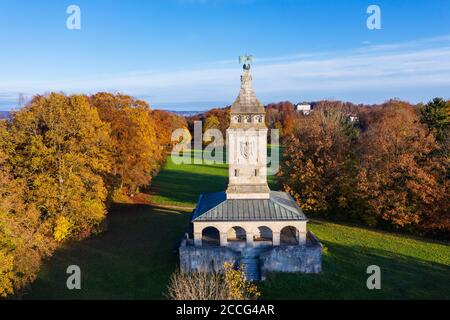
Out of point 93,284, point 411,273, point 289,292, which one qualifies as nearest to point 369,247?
point 411,273

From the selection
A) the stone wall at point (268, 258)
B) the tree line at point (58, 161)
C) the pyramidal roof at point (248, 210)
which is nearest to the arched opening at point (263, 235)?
the stone wall at point (268, 258)

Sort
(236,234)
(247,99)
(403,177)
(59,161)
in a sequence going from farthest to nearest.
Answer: (403,177), (59,161), (236,234), (247,99)

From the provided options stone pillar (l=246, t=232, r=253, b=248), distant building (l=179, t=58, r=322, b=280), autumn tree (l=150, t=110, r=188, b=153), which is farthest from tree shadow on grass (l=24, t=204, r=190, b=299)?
autumn tree (l=150, t=110, r=188, b=153)

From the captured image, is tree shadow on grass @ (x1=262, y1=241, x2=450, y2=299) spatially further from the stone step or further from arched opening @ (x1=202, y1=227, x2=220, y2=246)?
arched opening @ (x1=202, y1=227, x2=220, y2=246)

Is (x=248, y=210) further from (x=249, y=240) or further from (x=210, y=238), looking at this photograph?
(x=210, y=238)

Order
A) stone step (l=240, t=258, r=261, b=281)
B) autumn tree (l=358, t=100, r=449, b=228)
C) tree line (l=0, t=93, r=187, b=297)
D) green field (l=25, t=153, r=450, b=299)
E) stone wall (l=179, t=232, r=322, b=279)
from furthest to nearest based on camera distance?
autumn tree (l=358, t=100, r=449, b=228), tree line (l=0, t=93, r=187, b=297), stone wall (l=179, t=232, r=322, b=279), stone step (l=240, t=258, r=261, b=281), green field (l=25, t=153, r=450, b=299)

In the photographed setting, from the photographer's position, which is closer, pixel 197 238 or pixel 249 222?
pixel 249 222

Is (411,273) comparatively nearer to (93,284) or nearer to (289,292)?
(289,292)

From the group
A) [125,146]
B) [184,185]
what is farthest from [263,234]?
[184,185]
